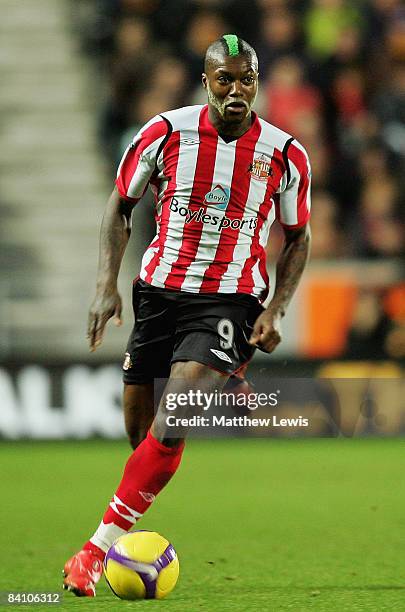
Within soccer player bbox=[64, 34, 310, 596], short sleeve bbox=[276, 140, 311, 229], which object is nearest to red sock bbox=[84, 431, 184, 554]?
soccer player bbox=[64, 34, 310, 596]

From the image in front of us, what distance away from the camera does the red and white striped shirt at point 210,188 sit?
4.83m

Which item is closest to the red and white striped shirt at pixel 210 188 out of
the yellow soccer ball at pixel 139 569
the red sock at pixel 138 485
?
the red sock at pixel 138 485

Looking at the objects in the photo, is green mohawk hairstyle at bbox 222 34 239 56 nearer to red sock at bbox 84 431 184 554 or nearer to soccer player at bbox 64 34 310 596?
soccer player at bbox 64 34 310 596

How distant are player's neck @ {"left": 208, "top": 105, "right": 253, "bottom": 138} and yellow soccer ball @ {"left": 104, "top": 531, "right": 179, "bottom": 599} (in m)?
1.59

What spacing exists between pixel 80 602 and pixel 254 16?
27.2 ft

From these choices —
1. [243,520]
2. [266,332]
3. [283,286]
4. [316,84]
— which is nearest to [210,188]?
[283,286]

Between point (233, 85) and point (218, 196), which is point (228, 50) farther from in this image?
point (218, 196)

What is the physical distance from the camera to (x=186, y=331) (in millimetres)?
4762

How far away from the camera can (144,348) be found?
4.94 meters

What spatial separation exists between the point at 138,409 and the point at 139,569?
0.81 metres

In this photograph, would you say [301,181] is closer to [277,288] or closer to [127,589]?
[277,288]

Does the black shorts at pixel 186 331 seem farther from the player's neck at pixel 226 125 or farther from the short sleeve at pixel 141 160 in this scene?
the player's neck at pixel 226 125

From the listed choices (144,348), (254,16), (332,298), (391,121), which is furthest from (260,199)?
(254,16)

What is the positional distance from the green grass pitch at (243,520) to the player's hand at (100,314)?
3.10 feet
